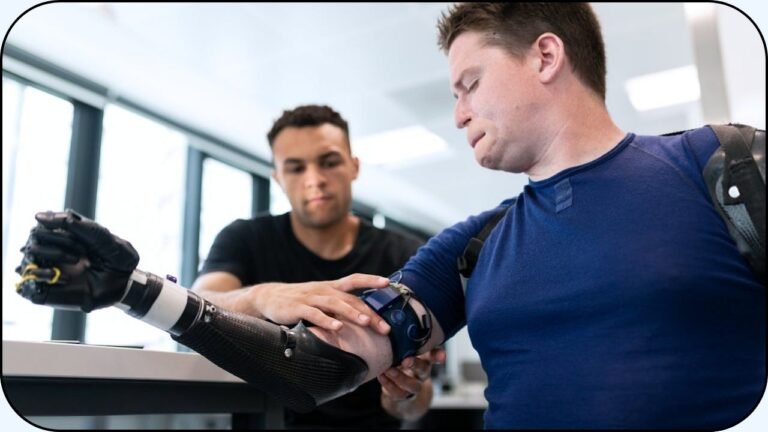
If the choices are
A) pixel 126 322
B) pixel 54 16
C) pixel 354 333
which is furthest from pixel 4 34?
pixel 54 16

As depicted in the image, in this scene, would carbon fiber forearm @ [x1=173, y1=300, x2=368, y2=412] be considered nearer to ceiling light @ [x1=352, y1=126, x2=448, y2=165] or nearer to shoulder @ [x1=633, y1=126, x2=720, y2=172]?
shoulder @ [x1=633, y1=126, x2=720, y2=172]

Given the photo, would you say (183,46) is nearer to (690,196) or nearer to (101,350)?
(101,350)

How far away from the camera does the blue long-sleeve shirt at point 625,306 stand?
735 millimetres

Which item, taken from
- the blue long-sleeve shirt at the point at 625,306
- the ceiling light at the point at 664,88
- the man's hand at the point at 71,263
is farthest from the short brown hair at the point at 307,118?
the ceiling light at the point at 664,88

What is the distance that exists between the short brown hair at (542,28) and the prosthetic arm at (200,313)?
1.42 feet

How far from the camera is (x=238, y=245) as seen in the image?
1662 mm

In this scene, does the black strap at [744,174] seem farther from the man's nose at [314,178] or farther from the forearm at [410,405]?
the man's nose at [314,178]

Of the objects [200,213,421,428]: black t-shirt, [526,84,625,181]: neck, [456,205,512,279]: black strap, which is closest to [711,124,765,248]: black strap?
[526,84,625,181]: neck

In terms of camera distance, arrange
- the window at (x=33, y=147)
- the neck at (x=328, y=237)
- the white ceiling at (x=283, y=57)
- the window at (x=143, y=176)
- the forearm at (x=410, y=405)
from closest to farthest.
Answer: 1. the forearm at (x=410, y=405)
2. the neck at (x=328, y=237)
3. the window at (x=143, y=176)
4. the window at (x=33, y=147)
5. the white ceiling at (x=283, y=57)

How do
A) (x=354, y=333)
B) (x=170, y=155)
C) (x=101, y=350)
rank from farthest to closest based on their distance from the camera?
(x=170, y=155) → (x=354, y=333) → (x=101, y=350)

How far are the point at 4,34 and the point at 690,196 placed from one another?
36.3 inches

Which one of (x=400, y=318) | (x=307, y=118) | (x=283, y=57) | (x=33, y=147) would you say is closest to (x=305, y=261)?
(x=307, y=118)

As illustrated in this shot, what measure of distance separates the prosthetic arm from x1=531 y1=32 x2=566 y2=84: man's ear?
41 centimetres

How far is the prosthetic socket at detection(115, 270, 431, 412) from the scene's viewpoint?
0.78 metres
